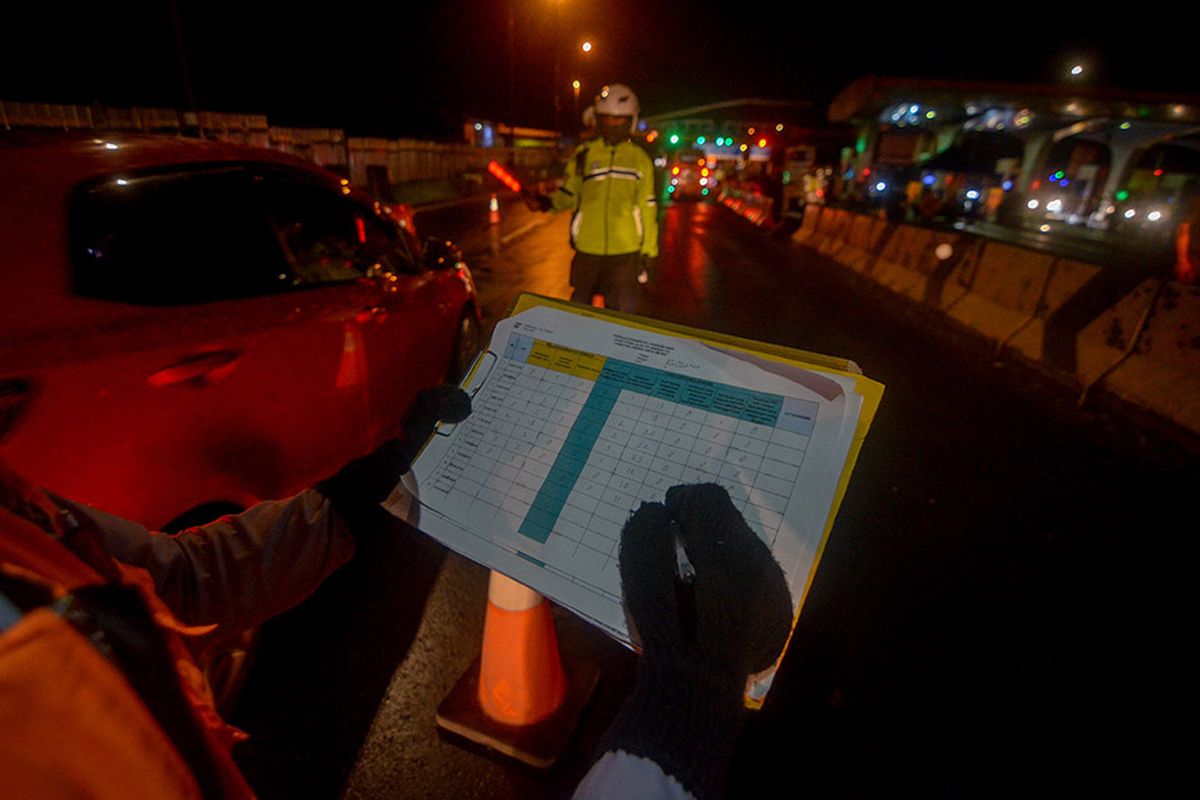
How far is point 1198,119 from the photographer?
2270 centimetres

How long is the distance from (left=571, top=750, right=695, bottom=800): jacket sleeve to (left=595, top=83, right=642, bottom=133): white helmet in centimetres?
502

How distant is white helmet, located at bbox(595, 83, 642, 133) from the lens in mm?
5035

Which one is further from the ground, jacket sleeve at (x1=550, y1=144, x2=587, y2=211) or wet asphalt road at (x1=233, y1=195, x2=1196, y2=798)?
jacket sleeve at (x1=550, y1=144, x2=587, y2=211)

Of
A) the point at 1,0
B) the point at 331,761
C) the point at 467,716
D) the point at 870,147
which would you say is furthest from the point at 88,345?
the point at 1,0

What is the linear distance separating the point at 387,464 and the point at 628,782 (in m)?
0.86

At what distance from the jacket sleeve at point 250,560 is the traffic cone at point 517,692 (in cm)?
51

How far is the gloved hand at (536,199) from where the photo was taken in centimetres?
566

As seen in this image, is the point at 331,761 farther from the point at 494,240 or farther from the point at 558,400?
the point at 494,240

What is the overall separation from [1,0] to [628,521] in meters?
41.6

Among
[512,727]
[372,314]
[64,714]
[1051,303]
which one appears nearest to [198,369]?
[372,314]

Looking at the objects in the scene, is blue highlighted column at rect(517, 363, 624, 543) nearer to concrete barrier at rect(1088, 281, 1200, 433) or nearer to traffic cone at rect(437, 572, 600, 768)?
traffic cone at rect(437, 572, 600, 768)

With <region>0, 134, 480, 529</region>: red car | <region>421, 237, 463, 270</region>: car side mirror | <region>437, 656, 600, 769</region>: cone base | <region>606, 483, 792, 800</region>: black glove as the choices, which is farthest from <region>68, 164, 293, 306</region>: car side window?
<region>606, 483, 792, 800</region>: black glove

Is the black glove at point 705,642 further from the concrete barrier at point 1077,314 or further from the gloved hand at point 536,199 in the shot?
the concrete barrier at point 1077,314

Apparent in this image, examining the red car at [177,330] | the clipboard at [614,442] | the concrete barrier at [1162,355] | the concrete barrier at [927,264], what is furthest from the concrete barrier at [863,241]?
the clipboard at [614,442]
